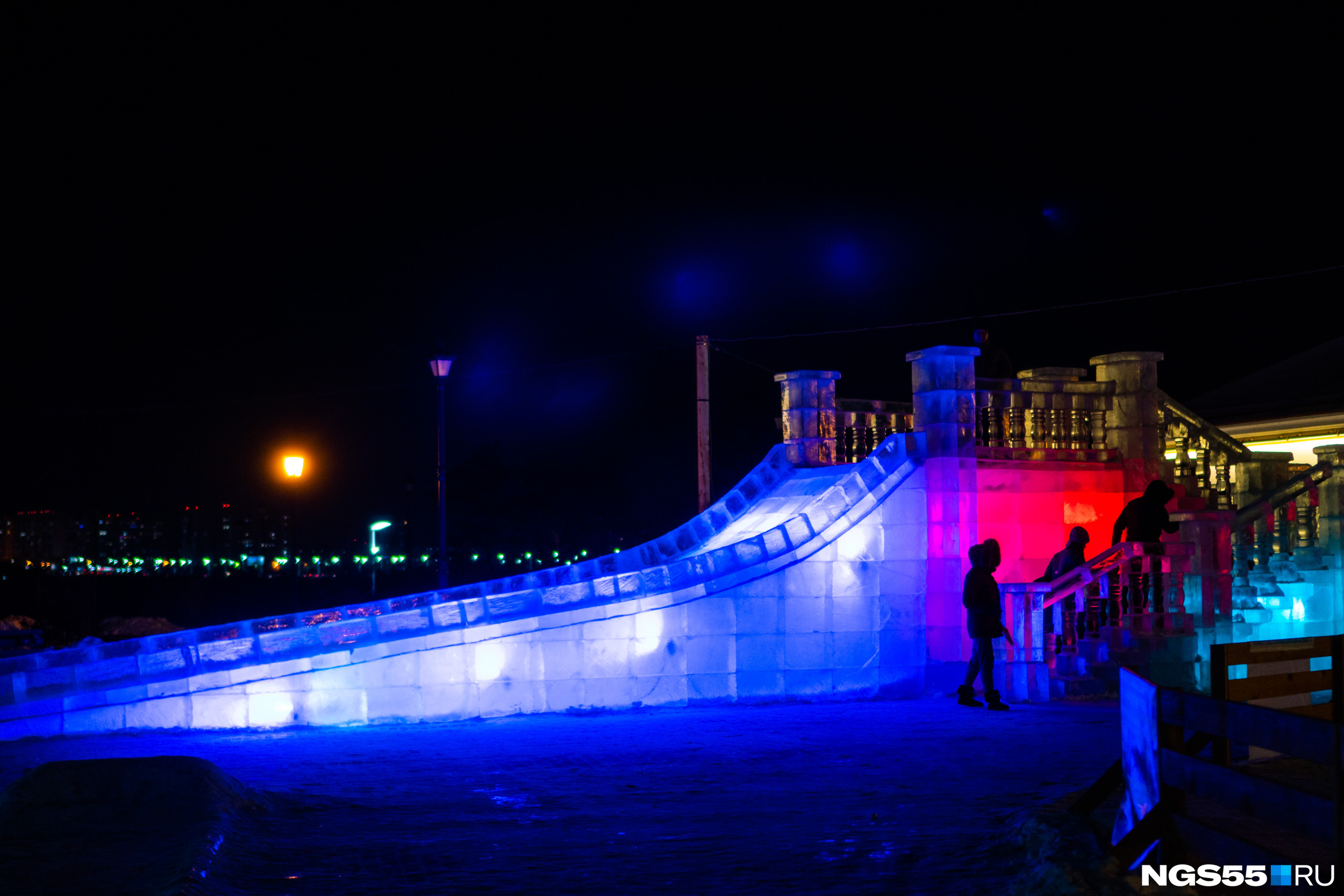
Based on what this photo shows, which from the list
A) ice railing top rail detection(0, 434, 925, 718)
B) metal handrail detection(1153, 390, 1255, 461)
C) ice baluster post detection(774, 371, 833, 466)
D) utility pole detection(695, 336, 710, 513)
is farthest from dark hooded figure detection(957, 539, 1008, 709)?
utility pole detection(695, 336, 710, 513)

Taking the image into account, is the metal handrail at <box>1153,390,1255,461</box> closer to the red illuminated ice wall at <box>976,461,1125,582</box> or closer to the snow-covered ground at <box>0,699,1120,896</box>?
the red illuminated ice wall at <box>976,461,1125,582</box>

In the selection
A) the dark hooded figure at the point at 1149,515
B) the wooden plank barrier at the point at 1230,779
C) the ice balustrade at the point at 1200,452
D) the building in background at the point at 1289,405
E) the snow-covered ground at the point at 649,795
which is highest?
the building in background at the point at 1289,405

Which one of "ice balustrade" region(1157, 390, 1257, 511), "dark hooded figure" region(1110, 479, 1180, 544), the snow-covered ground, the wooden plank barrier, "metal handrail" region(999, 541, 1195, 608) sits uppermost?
"ice balustrade" region(1157, 390, 1257, 511)

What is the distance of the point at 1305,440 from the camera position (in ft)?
68.9

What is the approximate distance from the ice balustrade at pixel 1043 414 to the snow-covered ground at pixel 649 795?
3.91m

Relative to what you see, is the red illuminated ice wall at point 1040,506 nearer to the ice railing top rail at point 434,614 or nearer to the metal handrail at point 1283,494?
the ice railing top rail at point 434,614

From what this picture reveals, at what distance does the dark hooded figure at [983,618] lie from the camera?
12211 mm

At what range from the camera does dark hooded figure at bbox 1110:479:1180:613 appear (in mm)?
13336

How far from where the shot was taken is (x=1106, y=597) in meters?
13.3

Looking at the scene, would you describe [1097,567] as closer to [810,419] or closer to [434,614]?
[810,419]

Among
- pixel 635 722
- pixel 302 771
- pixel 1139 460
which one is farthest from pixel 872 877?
pixel 1139 460

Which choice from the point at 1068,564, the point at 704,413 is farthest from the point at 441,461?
the point at 1068,564

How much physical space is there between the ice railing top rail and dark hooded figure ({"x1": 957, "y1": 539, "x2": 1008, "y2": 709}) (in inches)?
64.1

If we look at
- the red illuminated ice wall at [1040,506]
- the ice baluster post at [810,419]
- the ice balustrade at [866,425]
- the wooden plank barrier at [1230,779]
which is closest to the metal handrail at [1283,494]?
the red illuminated ice wall at [1040,506]
